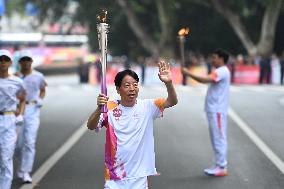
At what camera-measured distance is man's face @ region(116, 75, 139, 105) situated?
538 centimetres

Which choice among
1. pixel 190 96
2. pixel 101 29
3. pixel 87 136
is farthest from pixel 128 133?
pixel 190 96

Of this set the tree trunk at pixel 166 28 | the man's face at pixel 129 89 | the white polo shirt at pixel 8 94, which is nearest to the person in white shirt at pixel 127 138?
the man's face at pixel 129 89

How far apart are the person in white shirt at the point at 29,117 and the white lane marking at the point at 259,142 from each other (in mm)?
3738

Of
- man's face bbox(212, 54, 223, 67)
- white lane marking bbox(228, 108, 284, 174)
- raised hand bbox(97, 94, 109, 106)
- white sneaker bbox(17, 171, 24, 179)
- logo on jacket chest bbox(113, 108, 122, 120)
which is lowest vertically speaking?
white lane marking bbox(228, 108, 284, 174)

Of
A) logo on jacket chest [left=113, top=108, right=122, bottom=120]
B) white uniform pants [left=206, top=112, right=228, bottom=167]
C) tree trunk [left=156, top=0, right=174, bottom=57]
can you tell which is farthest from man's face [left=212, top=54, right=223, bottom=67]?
tree trunk [left=156, top=0, right=174, bottom=57]

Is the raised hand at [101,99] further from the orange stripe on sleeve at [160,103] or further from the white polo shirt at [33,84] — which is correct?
the white polo shirt at [33,84]

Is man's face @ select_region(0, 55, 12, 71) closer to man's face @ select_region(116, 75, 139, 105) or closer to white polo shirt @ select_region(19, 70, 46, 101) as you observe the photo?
white polo shirt @ select_region(19, 70, 46, 101)

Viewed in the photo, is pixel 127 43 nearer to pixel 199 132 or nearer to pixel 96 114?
pixel 199 132

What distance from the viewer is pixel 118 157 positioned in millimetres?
5422

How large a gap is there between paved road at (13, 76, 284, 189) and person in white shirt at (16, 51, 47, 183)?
0.31m

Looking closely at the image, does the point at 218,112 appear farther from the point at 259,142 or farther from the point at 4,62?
the point at 259,142

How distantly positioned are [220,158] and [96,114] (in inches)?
177

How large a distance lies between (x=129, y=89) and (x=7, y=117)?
2796 mm

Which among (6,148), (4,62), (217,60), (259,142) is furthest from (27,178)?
(259,142)
